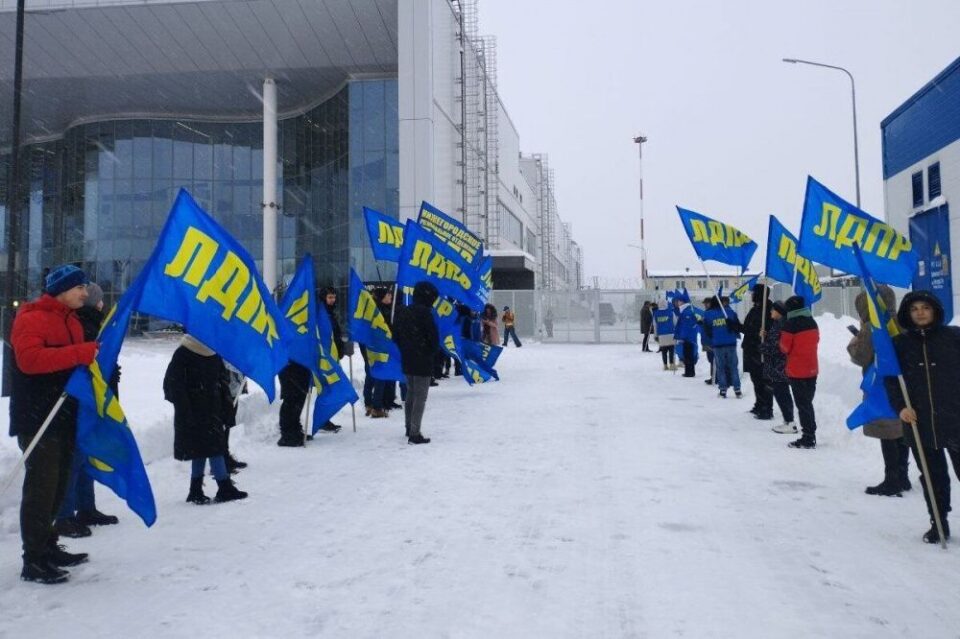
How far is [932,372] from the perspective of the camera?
4027mm

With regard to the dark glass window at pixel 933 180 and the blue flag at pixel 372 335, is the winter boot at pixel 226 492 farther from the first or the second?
the dark glass window at pixel 933 180

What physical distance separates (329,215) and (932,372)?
2968 centimetres

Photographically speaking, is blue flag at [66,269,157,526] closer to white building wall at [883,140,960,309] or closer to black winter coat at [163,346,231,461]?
black winter coat at [163,346,231,461]

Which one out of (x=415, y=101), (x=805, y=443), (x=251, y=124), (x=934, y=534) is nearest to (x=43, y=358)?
(x=934, y=534)

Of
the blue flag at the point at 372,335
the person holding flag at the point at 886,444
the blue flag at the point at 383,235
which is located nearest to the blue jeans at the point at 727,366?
the blue flag at the point at 372,335

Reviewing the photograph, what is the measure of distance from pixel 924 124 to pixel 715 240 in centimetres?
1076

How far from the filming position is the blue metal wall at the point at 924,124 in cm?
1600

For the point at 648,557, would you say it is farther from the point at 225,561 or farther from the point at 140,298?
the point at 140,298

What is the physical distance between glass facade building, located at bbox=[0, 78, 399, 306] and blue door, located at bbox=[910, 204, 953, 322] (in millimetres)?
22214

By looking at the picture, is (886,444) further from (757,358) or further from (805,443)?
(757,358)

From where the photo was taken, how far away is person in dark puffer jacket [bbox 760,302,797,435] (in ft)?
25.8

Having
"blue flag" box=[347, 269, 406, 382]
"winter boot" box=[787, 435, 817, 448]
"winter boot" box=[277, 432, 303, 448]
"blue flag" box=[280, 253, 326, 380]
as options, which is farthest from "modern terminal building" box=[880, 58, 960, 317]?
"winter boot" box=[277, 432, 303, 448]

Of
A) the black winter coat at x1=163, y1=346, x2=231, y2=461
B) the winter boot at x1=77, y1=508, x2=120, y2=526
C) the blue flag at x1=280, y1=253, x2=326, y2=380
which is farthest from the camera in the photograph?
the blue flag at x1=280, y1=253, x2=326, y2=380

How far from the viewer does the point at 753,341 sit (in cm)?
927
